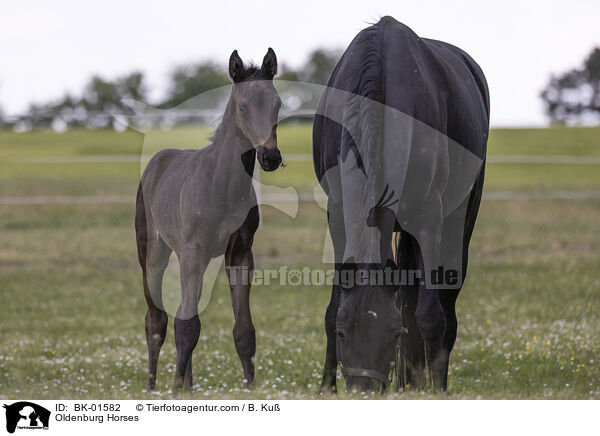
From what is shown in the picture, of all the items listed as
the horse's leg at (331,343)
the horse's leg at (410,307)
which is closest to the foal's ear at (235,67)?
the horse's leg at (331,343)

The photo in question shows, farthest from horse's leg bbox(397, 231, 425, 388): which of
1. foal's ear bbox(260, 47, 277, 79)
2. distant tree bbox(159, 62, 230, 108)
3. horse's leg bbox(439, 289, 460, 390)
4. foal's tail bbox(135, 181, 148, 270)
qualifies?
distant tree bbox(159, 62, 230, 108)

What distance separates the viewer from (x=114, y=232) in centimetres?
1650

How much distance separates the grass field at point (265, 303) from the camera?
264 inches

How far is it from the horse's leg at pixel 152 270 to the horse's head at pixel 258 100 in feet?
4.66

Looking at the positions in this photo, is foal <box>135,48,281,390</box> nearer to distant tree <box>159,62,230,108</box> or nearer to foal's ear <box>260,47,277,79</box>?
foal's ear <box>260,47,277,79</box>

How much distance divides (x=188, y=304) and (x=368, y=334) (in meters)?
1.51

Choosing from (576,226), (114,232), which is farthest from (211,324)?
(576,226)

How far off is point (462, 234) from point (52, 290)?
793cm

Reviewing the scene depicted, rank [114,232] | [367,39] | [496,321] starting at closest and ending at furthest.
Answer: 1. [367,39]
2. [496,321]
3. [114,232]

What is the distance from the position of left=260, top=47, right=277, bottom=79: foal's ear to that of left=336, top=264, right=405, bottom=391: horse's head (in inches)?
60.0

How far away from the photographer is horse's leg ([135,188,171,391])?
234 inches

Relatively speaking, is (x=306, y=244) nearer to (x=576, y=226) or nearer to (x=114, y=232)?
(x=114, y=232)

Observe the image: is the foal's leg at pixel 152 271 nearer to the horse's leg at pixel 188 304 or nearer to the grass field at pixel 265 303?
the grass field at pixel 265 303
